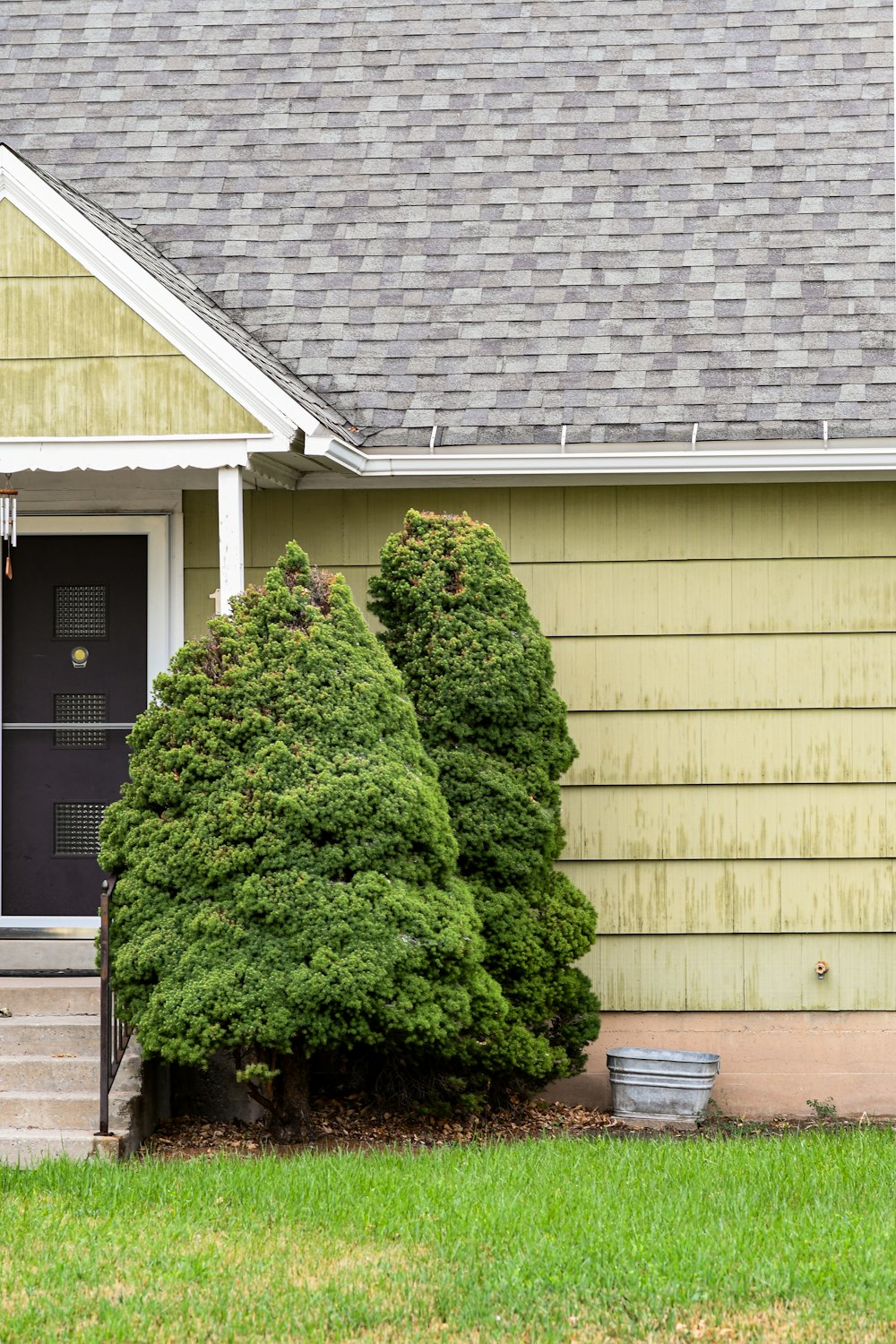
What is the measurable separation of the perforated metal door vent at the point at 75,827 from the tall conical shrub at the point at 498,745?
6.67 feet

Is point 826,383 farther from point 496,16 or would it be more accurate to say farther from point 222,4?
point 222,4

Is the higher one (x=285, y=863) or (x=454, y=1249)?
(x=285, y=863)

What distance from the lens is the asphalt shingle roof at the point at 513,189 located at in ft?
26.9

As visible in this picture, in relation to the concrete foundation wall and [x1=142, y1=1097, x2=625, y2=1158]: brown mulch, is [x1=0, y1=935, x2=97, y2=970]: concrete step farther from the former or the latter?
the concrete foundation wall

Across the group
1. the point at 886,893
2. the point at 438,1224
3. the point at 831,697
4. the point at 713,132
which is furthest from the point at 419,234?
the point at 438,1224

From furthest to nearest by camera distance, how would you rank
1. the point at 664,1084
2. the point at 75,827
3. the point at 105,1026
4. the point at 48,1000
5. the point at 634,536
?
the point at 75,827 < the point at 634,536 < the point at 664,1084 < the point at 48,1000 < the point at 105,1026

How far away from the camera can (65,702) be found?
8.38 metres

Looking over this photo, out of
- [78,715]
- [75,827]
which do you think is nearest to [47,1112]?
[75,827]

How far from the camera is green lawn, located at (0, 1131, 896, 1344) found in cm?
438

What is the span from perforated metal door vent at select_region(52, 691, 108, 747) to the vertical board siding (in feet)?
8.00

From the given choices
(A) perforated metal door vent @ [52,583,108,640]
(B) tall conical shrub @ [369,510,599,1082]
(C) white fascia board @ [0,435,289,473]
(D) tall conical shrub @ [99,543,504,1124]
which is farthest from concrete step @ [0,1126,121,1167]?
(C) white fascia board @ [0,435,289,473]

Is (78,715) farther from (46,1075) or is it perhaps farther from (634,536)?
(634,536)

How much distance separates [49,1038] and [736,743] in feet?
12.4

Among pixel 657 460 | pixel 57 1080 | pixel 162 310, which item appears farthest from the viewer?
pixel 657 460
